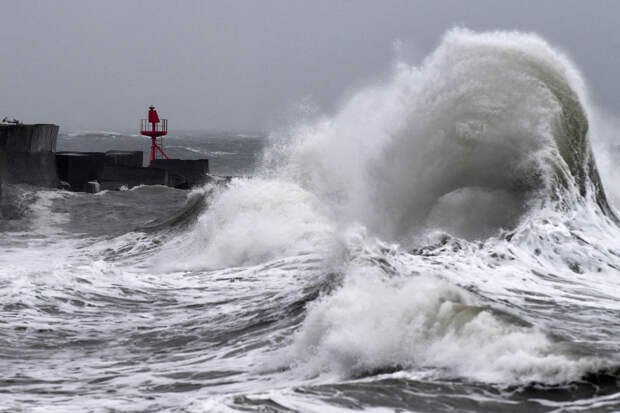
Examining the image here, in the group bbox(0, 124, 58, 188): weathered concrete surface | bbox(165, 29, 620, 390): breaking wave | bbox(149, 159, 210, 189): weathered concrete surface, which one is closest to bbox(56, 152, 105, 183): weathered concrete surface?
bbox(0, 124, 58, 188): weathered concrete surface

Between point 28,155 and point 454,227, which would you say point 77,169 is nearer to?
point 28,155

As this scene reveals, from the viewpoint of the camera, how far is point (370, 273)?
23.4 feet

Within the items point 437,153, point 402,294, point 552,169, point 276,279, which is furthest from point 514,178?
point 402,294

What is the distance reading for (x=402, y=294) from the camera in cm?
617

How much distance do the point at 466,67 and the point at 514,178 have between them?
249cm

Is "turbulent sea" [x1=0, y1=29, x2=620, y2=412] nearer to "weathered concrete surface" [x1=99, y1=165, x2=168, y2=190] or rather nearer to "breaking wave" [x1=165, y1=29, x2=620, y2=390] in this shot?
"breaking wave" [x1=165, y1=29, x2=620, y2=390]

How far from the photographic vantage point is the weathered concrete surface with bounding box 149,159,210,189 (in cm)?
2241

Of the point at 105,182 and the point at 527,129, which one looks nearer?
the point at 527,129

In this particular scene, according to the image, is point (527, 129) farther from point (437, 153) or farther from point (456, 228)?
point (456, 228)

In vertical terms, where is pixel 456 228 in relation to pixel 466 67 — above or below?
below

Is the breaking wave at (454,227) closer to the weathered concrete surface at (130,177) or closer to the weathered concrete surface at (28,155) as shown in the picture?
the weathered concrete surface at (28,155)

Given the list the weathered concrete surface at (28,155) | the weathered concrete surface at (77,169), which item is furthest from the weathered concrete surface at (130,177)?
the weathered concrete surface at (28,155)

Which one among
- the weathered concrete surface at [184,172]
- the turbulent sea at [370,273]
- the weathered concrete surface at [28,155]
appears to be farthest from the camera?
the weathered concrete surface at [184,172]

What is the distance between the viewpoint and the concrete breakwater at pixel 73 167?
17.0 metres
